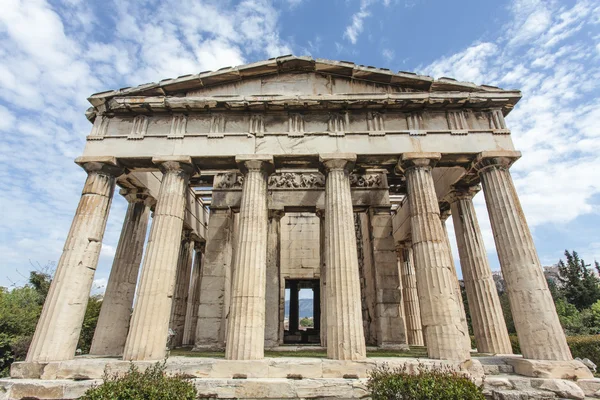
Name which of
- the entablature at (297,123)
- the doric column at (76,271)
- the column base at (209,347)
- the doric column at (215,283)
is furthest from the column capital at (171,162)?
the column base at (209,347)

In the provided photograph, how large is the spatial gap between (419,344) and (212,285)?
11.9m

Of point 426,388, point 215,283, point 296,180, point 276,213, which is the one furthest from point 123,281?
point 426,388

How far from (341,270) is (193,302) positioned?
11658mm

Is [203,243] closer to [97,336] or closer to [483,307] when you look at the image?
[97,336]

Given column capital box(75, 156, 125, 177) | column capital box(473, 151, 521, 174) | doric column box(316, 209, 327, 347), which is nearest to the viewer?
column capital box(473, 151, 521, 174)

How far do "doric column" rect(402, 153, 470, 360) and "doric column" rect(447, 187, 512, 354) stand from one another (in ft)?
10.5

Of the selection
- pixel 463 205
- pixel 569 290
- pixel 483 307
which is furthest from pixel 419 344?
pixel 569 290

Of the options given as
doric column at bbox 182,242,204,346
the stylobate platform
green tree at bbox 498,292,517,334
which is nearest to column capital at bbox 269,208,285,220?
doric column at bbox 182,242,204,346

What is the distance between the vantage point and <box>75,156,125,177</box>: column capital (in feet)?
40.4

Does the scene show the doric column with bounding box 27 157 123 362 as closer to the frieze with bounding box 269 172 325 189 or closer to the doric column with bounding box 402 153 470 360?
the frieze with bounding box 269 172 325 189

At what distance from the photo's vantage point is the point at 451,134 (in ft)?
41.1

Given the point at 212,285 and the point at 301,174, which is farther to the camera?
the point at 301,174

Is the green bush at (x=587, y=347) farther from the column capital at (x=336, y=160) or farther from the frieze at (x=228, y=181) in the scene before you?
the frieze at (x=228, y=181)

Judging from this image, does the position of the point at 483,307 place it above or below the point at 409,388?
above
